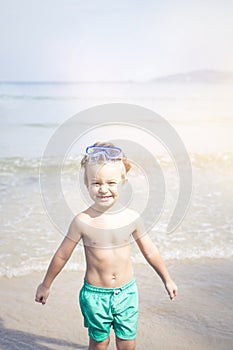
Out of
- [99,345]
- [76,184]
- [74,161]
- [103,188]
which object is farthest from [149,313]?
[74,161]

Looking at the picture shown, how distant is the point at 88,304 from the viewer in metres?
1.92

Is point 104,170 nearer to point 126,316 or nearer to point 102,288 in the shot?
point 102,288

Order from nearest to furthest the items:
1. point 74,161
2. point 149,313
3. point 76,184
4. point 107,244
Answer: point 107,244, point 149,313, point 76,184, point 74,161

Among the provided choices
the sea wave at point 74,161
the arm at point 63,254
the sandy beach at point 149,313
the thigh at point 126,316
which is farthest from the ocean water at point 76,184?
the thigh at point 126,316

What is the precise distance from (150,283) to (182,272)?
1.04ft

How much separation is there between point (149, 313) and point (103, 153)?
1308 millimetres

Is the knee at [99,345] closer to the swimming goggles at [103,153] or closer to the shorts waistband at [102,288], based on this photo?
the shorts waistband at [102,288]

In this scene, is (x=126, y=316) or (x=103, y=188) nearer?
(x=103, y=188)

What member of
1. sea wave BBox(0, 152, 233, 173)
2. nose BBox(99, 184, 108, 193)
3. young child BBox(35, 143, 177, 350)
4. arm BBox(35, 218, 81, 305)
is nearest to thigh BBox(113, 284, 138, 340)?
young child BBox(35, 143, 177, 350)

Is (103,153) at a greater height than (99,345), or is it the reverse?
(103,153)

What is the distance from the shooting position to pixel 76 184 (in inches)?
239

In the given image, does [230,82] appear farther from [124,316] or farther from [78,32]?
[124,316]

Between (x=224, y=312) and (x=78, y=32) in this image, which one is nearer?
(x=224, y=312)

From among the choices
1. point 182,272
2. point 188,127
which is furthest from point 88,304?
point 188,127
